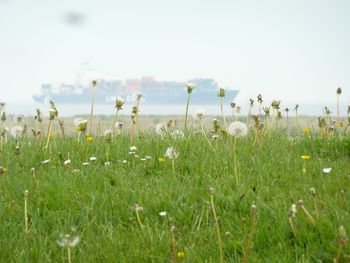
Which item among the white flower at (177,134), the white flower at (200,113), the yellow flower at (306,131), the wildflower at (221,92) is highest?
the wildflower at (221,92)

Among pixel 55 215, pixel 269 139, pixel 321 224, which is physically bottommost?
pixel 55 215

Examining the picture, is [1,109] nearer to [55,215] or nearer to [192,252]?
[55,215]

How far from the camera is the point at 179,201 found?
12.2 feet

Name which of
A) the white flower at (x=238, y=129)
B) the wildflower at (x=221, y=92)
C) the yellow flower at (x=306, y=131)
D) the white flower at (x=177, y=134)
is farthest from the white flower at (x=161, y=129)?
the white flower at (x=238, y=129)

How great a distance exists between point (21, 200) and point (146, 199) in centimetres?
113

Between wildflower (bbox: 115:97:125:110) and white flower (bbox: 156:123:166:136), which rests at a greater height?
wildflower (bbox: 115:97:125:110)

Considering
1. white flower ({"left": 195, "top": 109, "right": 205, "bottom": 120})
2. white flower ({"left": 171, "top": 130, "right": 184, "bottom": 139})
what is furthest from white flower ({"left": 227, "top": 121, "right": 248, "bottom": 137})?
white flower ({"left": 171, "top": 130, "right": 184, "bottom": 139})

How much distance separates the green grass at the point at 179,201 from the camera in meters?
3.05

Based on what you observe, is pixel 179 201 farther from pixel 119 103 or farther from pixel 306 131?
pixel 306 131

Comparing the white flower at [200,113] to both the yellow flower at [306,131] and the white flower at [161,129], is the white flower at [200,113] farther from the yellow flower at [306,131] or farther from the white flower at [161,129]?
the yellow flower at [306,131]

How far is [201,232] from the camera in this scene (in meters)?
3.26

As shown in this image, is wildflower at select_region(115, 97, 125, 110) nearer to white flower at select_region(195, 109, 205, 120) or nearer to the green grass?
the green grass

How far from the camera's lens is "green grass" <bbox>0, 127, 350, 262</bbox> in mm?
3051

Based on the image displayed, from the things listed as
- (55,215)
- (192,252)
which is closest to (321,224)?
(192,252)
